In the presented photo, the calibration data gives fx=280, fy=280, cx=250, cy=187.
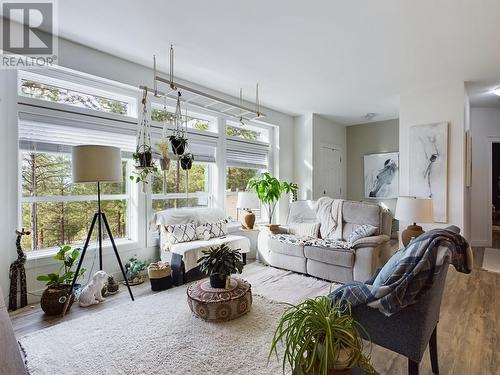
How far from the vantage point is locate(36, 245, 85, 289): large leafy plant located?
2700mm

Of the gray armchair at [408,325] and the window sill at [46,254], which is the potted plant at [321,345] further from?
the window sill at [46,254]

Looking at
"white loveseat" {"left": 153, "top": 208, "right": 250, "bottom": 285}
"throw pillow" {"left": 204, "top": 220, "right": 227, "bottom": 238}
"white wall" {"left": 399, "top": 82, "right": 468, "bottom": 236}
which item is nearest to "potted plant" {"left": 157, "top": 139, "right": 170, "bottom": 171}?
"white loveseat" {"left": 153, "top": 208, "right": 250, "bottom": 285}

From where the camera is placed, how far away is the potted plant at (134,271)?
11.1 feet

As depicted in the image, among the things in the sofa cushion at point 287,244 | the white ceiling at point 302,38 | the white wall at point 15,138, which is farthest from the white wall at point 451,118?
the white wall at point 15,138

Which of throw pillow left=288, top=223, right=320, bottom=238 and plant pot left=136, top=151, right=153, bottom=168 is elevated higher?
plant pot left=136, top=151, right=153, bottom=168

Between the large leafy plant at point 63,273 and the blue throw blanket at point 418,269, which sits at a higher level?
the blue throw blanket at point 418,269

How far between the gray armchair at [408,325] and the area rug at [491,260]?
3.40m

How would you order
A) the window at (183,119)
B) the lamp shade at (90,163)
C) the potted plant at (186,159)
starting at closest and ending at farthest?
the lamp shade at (90,163), the potted plant at (186,159), the window at (183,119)

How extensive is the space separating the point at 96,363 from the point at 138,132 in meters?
2.63

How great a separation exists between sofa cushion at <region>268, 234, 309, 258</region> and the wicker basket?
1526mm

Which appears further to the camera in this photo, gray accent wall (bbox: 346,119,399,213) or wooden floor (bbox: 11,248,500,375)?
gray accent wall (bbox: 346,119,399,213)

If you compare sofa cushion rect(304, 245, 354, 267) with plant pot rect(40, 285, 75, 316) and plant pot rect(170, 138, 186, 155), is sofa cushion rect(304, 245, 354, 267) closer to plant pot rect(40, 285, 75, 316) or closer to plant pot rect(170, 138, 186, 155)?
plant pot rect(170, 138, 186, 155)

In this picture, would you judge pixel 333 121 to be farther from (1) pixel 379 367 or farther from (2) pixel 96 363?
(2) pixel 96 363

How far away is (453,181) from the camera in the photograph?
405cm
